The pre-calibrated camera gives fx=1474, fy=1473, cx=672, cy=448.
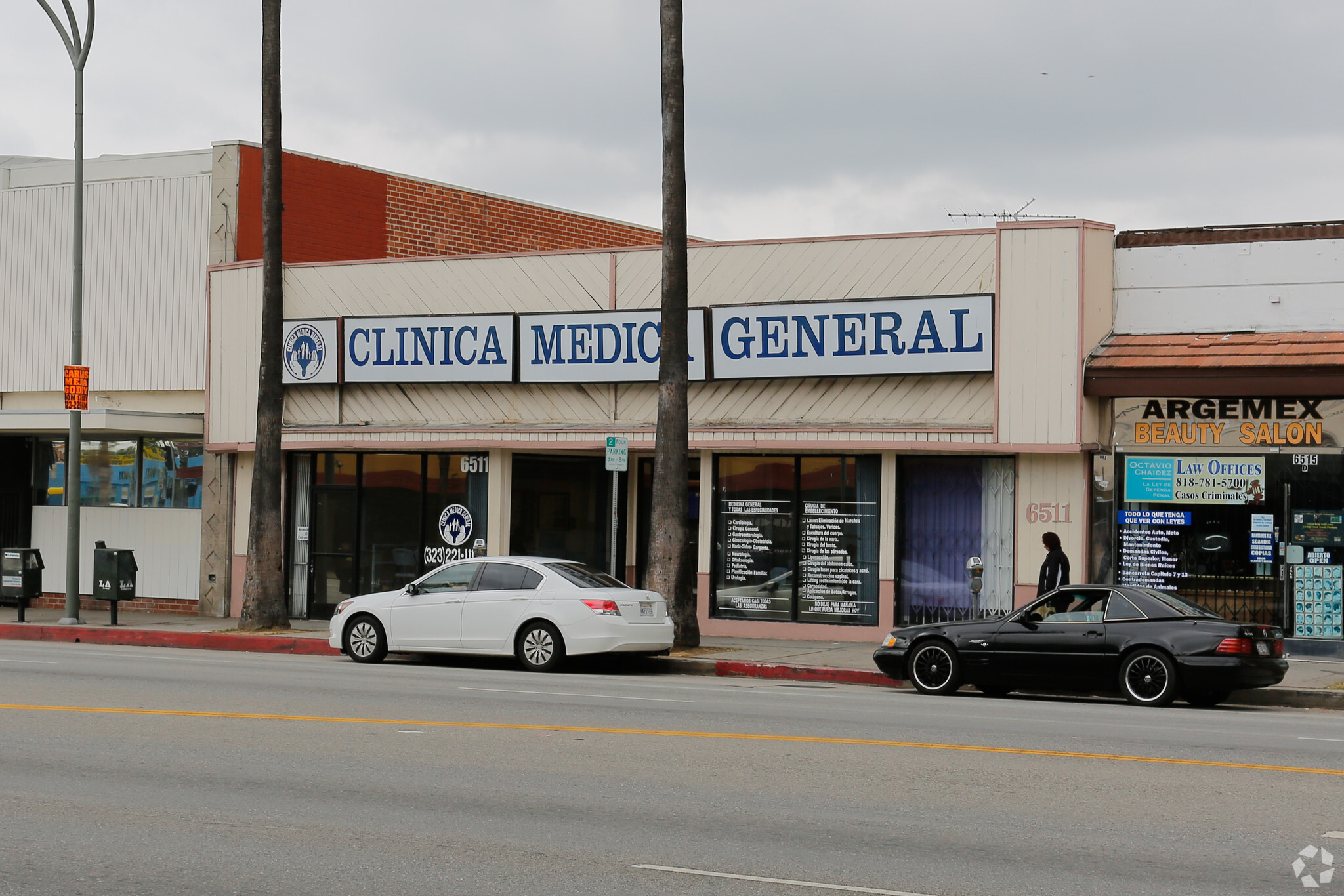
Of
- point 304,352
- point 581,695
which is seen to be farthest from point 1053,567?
point 304,352

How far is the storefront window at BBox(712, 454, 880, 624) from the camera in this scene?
69.5 ft

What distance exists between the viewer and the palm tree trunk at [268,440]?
22.6 metres

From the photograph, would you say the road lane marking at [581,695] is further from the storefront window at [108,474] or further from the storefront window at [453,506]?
the storefront window at [108,474]

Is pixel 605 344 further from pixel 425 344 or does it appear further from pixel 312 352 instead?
pixel 312 352

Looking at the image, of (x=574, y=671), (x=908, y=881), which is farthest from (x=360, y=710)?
(x=908, y=881)

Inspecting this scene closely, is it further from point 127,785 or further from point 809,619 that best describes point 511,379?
point 127,785

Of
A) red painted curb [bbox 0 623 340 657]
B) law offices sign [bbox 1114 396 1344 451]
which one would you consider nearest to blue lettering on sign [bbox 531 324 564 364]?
red painted curb [bbox 0 623 340 657]

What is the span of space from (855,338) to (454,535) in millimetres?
7530

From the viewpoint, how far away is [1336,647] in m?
18.7

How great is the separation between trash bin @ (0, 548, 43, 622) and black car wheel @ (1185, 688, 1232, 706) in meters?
18.6

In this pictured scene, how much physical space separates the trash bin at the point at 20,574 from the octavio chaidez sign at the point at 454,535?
6.77 meters

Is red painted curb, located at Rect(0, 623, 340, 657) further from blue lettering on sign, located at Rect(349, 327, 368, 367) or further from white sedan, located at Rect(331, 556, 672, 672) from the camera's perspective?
blue lettering on sign, located at Rect(349, 327, 368, 367)

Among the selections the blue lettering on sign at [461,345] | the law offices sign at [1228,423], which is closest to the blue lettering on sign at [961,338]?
the law offices sign at [1228,423]

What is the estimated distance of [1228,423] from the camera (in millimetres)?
19109
